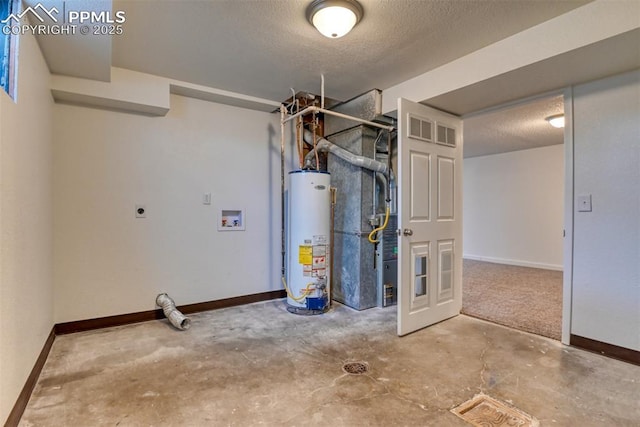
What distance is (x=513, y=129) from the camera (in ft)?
16.2

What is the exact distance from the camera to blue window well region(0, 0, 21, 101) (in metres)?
1.71

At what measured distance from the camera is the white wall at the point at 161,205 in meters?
2.95

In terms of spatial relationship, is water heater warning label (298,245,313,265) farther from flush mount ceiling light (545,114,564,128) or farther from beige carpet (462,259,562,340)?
flush mount ceiling light (545,114,564,128)

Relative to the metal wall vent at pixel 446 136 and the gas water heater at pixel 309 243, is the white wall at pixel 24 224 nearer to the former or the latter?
the gas water heater at pixel 309 243

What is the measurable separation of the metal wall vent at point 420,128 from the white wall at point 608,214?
44.7 inches

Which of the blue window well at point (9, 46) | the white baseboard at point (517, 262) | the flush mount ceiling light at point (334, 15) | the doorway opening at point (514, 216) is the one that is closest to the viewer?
the blue window well at point (9, 46)

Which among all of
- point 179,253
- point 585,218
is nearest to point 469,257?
point 585,218

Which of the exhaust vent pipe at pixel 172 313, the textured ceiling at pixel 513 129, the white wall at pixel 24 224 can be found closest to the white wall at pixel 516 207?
the textured ceiling at pixel 513 129

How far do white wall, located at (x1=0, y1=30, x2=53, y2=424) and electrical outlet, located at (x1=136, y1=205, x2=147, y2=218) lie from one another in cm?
70

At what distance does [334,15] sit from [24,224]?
2308 millimetres

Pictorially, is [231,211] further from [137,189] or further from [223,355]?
[223,355]

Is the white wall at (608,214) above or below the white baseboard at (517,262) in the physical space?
above

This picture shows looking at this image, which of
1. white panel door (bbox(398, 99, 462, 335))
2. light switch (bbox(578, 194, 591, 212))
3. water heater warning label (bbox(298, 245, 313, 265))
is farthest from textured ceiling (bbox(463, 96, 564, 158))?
water heater warning label (bbox(298, 245, 313, 265))

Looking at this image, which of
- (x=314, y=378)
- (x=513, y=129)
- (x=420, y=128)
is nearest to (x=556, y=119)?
(x=513, y=129)
